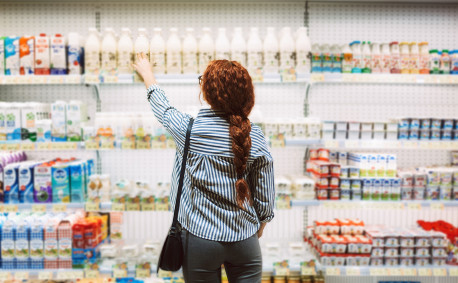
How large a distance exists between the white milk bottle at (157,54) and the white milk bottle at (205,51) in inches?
10.4

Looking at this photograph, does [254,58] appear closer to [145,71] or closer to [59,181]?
[145,71]

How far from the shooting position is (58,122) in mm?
2852

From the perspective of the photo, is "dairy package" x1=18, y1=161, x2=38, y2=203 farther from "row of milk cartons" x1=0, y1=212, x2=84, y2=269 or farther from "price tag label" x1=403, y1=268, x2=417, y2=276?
"price tag label" x1=403, y1=268, x2=417, y2=276

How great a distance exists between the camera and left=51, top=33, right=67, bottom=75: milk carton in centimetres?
284

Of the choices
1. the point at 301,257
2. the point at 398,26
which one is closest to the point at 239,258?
the point at 301,257

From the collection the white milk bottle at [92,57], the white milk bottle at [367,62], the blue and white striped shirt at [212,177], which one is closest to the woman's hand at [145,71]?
the blue and white striped shirt at [212,177]

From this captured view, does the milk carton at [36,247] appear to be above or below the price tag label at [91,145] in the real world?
below

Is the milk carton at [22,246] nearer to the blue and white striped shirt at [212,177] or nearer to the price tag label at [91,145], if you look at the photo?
the price tag label at [91,145]

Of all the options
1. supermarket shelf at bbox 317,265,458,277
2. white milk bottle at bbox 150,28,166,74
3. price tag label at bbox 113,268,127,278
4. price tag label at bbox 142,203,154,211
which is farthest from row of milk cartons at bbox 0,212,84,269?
supermarket shelf at bbox 317,265,458,277

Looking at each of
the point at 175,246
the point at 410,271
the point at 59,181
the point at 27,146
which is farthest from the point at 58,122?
Answer: the point at 410,271

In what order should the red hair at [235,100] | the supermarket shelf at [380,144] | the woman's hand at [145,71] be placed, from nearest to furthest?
the red hair at [235,100], the woman's hand at [145,71], the supermarket shelf at [380,144]

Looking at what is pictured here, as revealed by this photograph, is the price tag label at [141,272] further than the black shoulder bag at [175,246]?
Yes

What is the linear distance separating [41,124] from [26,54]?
51cm

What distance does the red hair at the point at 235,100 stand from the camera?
177cm
